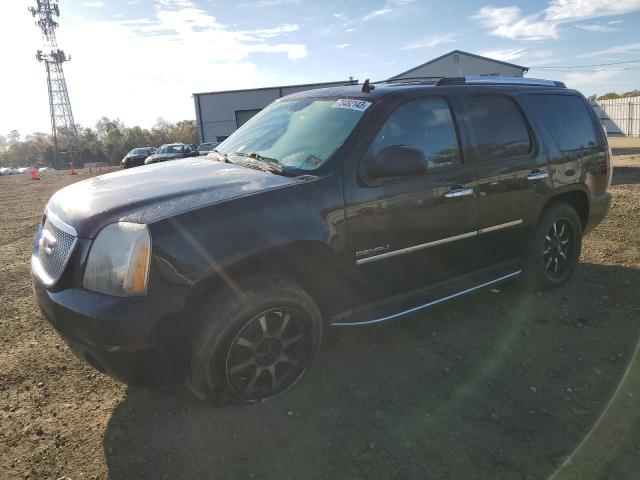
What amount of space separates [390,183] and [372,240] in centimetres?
41

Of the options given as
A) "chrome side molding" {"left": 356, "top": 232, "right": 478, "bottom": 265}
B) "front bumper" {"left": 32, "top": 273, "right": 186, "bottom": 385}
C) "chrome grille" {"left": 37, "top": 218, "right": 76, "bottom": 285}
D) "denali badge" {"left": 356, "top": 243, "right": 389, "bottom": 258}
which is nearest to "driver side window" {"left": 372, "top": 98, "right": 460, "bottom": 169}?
"chrome side molding" {"left": 356, "top": 232, "right": 478, "bottom": 265}

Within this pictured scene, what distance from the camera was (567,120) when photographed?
4.50 metres

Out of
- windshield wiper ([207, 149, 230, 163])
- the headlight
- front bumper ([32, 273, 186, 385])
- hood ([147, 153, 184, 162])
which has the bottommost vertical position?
front bumper ([32, 273, 186, 385])

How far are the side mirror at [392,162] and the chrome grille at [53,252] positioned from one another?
185cm

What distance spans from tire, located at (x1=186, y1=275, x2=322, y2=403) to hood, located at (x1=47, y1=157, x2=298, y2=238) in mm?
551

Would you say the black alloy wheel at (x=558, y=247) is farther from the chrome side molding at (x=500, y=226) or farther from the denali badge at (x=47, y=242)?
the denali badge at (x=47, y=242)

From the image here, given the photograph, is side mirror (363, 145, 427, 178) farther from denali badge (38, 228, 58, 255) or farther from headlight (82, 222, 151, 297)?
denali badge (38, 228, 58, 255)

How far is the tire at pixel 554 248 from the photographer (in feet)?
14.2

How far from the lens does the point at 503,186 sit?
387 cm

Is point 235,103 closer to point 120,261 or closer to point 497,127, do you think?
point 497,127

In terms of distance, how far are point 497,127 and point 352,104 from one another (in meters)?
1.35

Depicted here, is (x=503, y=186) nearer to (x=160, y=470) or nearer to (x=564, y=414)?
(x=564, y=414)

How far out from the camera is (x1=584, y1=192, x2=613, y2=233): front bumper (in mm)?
4785

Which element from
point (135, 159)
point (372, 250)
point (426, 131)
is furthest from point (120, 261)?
point (135, 159)
